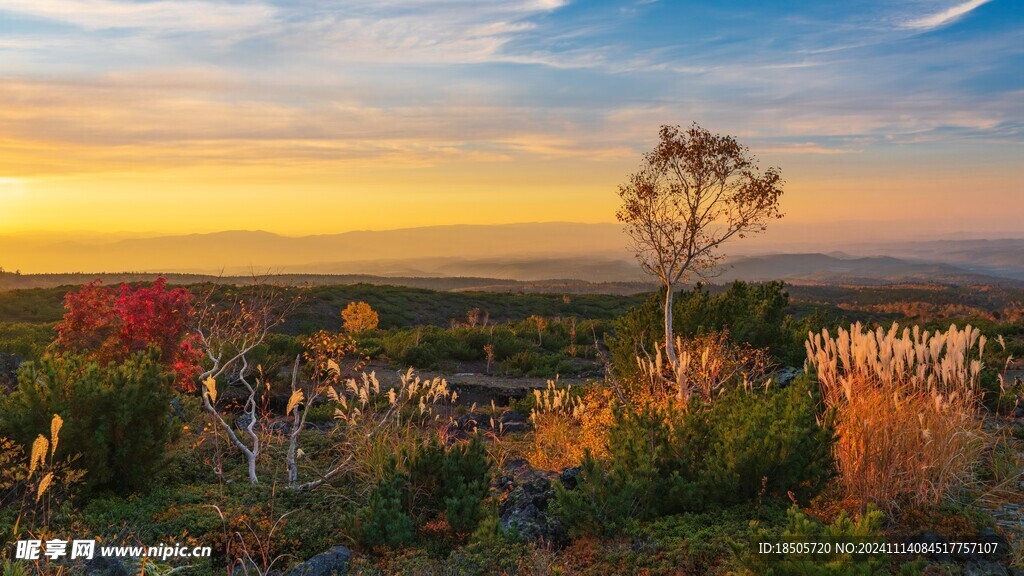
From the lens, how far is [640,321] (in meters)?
15.3

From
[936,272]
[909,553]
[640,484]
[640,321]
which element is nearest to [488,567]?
[640,484]

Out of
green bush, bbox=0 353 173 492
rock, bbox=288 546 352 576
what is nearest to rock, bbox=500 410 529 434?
green bush, bbox=0 353 173 492

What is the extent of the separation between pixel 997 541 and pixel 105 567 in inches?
259

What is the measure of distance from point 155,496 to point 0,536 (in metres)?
1.46

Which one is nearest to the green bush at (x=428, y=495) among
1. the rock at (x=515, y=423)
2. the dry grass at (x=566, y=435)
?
the dry grass at (x=566, y=435)

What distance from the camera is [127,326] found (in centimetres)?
1128

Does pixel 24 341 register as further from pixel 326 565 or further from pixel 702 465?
pixel 702 465

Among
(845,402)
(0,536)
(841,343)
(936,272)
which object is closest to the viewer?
(0,536)

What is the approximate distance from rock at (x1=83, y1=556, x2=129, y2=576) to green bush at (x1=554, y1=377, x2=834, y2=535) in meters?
3.26

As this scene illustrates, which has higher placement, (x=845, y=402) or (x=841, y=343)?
(x=841, y=343)

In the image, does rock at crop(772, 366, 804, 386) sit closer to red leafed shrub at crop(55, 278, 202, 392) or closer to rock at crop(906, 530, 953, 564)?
rock at crop(906, 530, 953, 564)

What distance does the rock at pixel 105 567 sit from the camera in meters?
4.90

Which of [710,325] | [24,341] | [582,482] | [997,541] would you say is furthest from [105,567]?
[24,341]

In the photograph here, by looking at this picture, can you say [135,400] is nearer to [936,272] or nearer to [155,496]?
[155,496]
